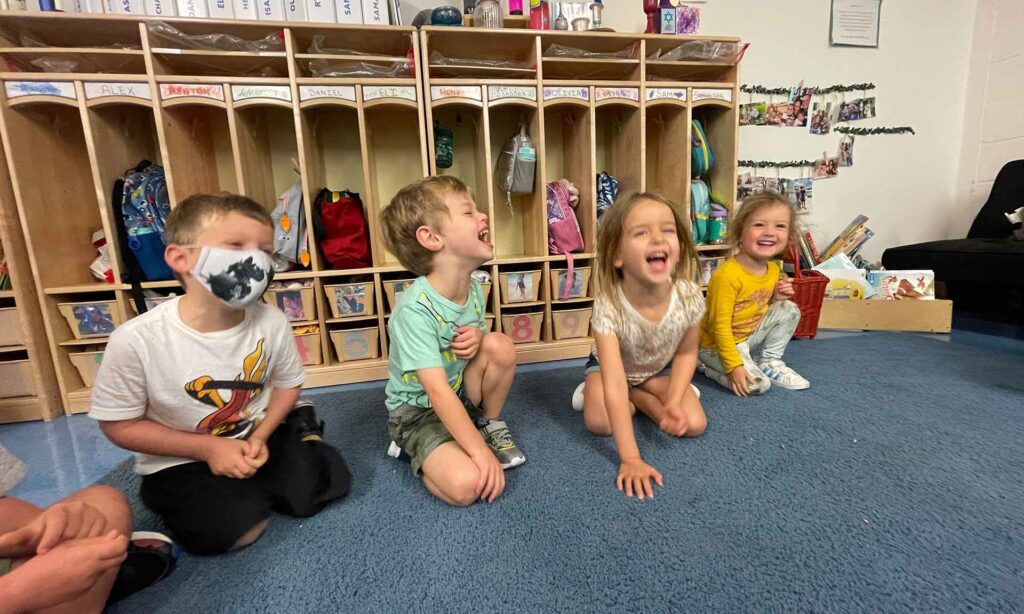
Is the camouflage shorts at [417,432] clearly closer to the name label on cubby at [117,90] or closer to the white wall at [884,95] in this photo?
the name label on cubby at [117,90]

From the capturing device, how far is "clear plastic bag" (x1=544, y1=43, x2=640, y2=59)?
2041 millimetres

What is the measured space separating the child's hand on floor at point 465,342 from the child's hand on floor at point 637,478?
0.47 metres

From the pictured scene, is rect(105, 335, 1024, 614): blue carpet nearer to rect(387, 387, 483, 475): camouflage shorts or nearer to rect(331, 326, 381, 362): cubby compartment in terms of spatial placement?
rect(387, 387, 483, 475): camouflage shorts

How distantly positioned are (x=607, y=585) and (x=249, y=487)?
2.48ft

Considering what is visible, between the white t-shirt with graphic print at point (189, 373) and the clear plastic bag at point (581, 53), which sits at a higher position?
the clear plastic bag at point (581, 53)

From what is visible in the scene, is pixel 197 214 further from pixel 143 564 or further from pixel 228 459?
pixel 143 564

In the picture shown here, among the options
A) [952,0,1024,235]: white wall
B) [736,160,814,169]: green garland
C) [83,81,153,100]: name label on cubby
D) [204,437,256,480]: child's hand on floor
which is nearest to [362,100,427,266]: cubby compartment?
[83,81,153,100]: name label on cubby

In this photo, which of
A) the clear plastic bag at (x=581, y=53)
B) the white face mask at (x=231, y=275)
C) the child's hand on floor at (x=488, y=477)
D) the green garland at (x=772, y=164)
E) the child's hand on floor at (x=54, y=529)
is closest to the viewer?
the child's hand on floor at (x=54, y=529)

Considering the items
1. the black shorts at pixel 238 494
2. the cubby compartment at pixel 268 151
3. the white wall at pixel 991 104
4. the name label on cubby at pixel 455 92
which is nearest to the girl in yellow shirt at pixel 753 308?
the name label on cubby at pixel 455 92

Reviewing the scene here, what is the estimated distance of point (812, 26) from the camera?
264 cm

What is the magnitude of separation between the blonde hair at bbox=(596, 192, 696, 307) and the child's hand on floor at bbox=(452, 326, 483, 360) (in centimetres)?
39

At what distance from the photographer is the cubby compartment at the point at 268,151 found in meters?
1.98

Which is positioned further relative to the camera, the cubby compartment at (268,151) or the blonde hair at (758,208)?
the cubby compartment at (268,151)

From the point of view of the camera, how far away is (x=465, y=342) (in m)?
1.16
